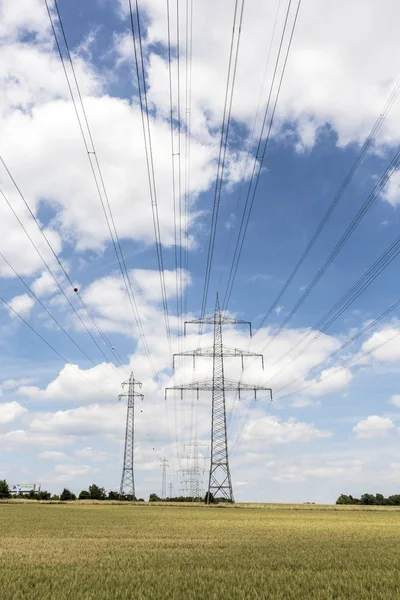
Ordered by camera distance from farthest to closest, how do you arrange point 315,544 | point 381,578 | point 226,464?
point 226,464, point 315,544, point 381,578

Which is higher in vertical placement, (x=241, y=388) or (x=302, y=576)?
(x=241, y=388)

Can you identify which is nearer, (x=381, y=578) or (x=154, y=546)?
(x=381, y=578)

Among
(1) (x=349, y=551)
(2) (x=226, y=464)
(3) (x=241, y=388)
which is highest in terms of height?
(3) (x=241, y=388)

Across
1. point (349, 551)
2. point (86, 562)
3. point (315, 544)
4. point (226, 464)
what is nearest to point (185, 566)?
point (86, 562)

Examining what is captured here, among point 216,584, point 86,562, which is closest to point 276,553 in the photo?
point 86,562

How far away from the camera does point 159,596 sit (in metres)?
12.3

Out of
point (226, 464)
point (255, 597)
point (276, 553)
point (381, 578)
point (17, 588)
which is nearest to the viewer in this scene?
point (255, 597)

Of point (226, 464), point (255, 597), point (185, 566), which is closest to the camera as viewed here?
point (255, 597)

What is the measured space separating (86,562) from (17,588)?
6.08 m

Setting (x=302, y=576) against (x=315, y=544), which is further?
(x=315, y=544)

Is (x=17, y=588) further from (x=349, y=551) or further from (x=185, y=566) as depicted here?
(x=349, y=551)

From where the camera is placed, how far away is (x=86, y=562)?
750 inches

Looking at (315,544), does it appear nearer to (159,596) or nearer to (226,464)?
(159,596)

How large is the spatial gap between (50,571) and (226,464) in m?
66.5
